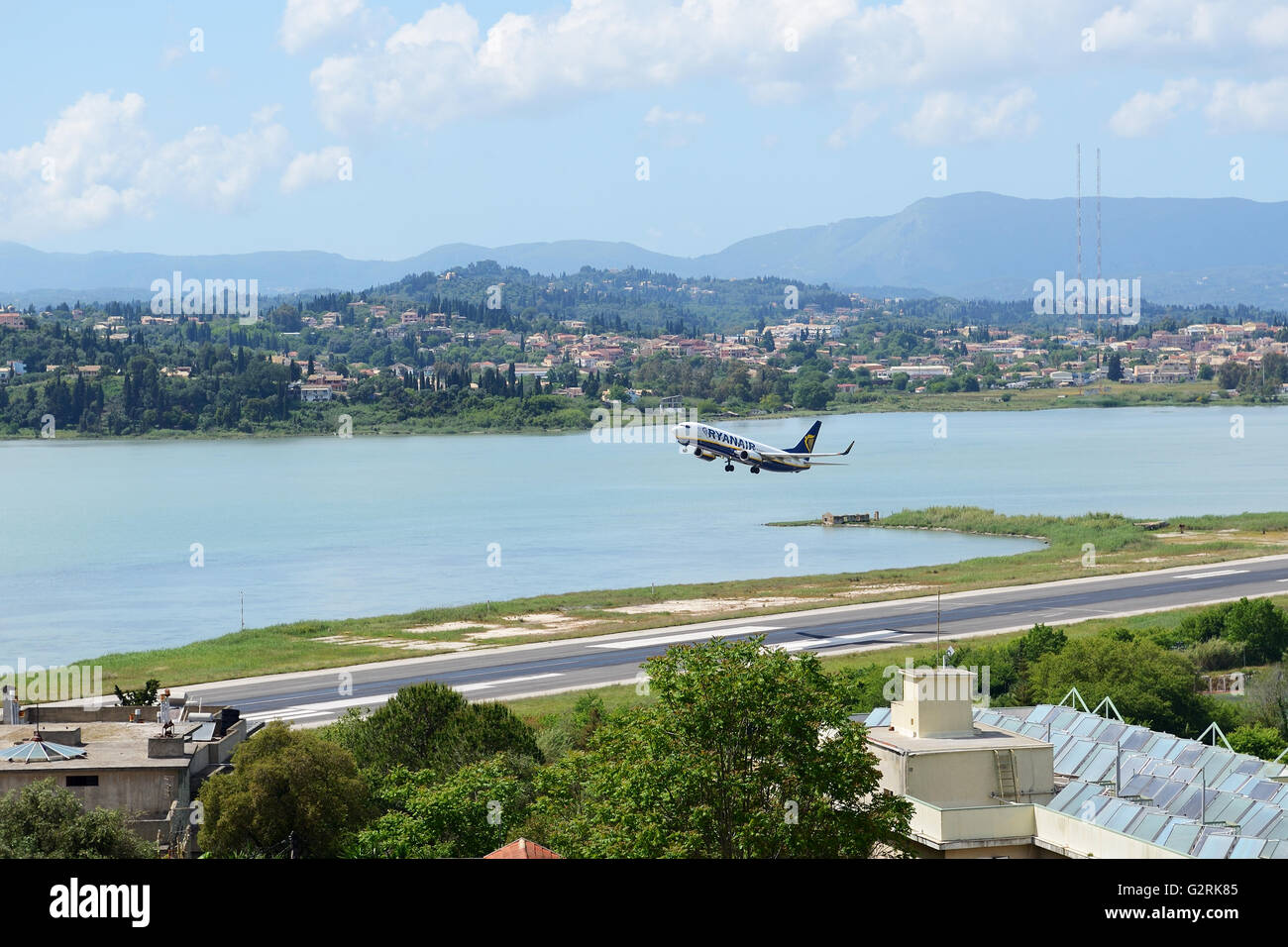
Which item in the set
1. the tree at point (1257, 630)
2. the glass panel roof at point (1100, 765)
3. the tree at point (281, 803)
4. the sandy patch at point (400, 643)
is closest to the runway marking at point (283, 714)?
the sandy patch at point (400, 643)

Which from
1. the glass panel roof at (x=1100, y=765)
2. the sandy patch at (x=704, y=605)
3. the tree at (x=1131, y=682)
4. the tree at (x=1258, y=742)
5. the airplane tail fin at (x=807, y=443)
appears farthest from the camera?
the airplane tail fin at (x=807, y=443)

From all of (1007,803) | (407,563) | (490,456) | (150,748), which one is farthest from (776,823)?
(490,456)

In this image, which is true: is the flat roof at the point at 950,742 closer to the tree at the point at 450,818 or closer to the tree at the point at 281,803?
the tree at the point at 450,818

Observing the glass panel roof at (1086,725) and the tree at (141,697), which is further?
the tree at (141,697)

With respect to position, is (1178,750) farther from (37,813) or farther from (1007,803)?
(37,813)

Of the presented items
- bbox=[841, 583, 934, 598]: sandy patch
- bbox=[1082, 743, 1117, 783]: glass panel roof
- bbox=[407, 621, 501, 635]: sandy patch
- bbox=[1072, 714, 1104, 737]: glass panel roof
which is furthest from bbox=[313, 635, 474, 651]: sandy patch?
bbox=[1082, 743, 1117, 783]: glass panel roof

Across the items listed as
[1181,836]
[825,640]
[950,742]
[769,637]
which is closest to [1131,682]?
[825,640]

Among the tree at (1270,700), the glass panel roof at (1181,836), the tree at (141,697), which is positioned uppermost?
the glass panel roof at (1181,836)
